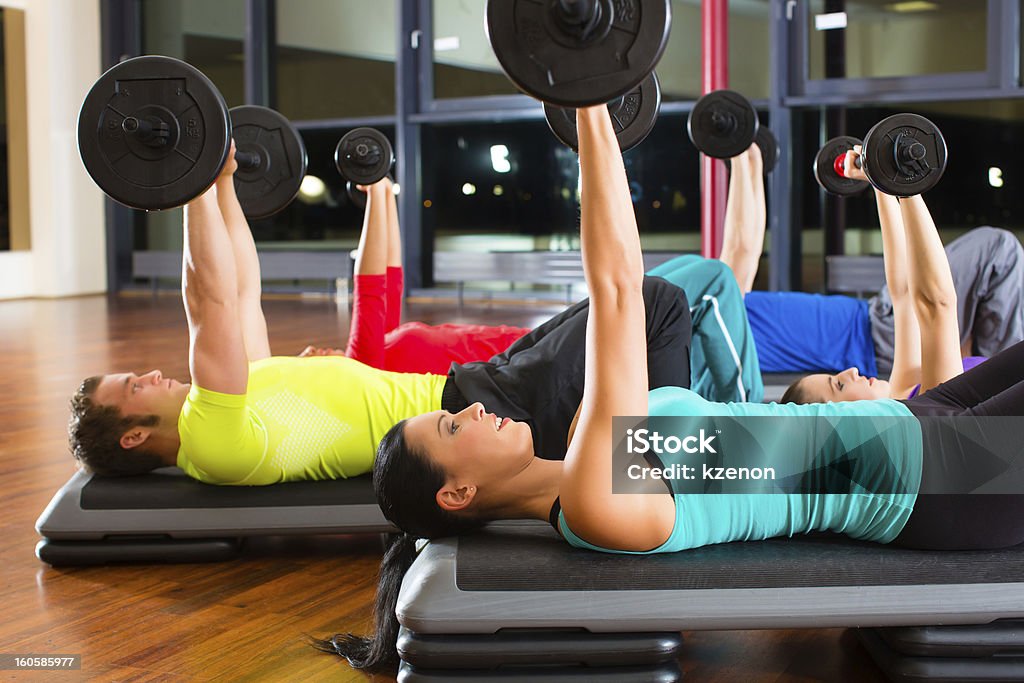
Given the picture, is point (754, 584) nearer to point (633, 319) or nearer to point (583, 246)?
point (633, 319)

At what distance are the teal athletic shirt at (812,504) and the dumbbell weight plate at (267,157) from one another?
1447mm

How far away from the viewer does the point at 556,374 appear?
1.95 metres

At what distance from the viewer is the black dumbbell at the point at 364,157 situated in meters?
2.73

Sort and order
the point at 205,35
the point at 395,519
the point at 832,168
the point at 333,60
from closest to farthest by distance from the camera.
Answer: the point at 395,519, the point at 832,168, the point at 333,60, the point at 205,35

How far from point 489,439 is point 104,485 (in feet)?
2.96

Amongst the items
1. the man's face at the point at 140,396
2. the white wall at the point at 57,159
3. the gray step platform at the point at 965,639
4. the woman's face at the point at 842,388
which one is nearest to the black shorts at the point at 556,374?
the woman's face at the point at 842,388

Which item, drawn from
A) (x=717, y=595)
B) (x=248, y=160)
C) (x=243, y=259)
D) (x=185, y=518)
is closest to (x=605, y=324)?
(x=717, y=595)

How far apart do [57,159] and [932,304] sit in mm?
6704

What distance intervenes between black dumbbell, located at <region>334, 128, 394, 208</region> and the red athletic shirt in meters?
0.35

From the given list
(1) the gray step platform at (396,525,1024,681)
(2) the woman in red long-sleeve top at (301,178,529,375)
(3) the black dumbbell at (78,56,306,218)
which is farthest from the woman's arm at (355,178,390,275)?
(1) the gray step platform at (396,525,1024,681)

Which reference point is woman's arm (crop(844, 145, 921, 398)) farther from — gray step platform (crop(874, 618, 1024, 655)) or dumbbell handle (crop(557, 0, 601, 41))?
dumbbell handle (crop(557, 0, 601, 41))

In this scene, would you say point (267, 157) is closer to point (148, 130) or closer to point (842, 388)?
point (148, 130)

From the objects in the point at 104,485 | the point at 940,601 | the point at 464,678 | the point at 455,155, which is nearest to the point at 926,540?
the point at 940,601

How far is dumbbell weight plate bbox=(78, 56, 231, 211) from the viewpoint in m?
1.74
